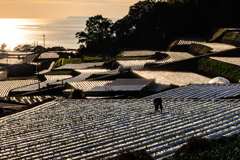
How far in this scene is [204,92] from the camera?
23141 millimetres

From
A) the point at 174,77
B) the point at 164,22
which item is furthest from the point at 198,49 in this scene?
the point at 164,22

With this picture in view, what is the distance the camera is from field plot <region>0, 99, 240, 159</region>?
481 inches

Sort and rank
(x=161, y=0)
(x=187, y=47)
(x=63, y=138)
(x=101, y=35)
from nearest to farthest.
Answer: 1. (x=63, y=138)
2. (x=187, y=47)
3. (x=161, y=0)
4. (x=101, y=35)

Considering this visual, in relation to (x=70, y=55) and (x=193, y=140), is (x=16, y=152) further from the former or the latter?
(x=70, y=55)

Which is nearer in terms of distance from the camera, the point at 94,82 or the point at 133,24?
the point at 94,82

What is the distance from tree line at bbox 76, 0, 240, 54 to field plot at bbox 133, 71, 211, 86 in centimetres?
2998

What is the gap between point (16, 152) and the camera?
13688mm

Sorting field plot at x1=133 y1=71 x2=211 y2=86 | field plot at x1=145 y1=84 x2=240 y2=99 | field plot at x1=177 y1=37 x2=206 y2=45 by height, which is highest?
field plot at x1=177 y1=37 x2=206 y2=45

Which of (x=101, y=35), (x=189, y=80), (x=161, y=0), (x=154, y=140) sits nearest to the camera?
(x=154, y=140)

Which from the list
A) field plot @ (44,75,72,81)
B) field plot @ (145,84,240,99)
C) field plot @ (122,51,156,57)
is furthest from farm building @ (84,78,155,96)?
field plot @ (122,51,156,57)

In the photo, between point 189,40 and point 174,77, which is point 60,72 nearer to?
point 189,40

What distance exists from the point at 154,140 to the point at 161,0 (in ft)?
212

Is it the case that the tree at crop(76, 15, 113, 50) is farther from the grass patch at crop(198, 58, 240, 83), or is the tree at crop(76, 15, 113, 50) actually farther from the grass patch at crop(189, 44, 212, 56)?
the grass patch at crop(198, 58, 240, 83)

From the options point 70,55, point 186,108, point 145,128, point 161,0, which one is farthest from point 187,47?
point 145,128
